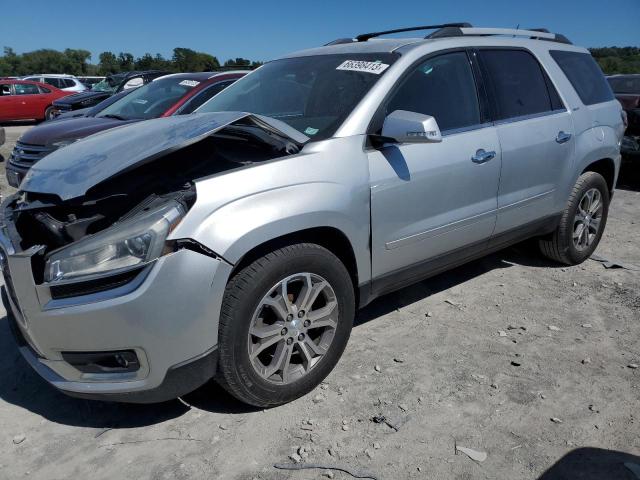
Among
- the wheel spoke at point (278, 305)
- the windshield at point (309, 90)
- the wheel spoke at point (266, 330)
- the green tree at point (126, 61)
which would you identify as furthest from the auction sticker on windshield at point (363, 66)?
the green tree at point (126, 61)

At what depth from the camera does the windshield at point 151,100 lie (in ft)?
23.0

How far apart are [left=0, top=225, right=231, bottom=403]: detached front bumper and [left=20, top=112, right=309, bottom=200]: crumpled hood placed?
16.4 inches

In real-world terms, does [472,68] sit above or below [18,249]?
above

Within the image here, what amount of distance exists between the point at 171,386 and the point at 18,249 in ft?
3.05

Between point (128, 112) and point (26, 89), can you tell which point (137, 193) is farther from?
point (26, 89)

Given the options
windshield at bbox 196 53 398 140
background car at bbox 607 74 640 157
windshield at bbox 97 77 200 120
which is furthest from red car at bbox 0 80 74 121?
windshield at bbox 196 53 398 140

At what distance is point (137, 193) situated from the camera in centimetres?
290

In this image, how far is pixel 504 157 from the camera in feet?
12.2

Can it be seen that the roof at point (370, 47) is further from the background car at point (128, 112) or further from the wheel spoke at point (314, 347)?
the background car at point (128, 112)

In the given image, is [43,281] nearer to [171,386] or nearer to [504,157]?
[171,386]

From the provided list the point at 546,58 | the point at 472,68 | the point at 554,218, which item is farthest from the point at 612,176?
the point at 472,68

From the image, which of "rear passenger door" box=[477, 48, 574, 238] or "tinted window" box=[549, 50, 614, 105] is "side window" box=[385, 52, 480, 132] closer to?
"rear passenger door" box=[477, 48, 574, 238]

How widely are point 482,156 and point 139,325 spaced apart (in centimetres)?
236

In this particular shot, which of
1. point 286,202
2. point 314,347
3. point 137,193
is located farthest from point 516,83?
point 137,193
